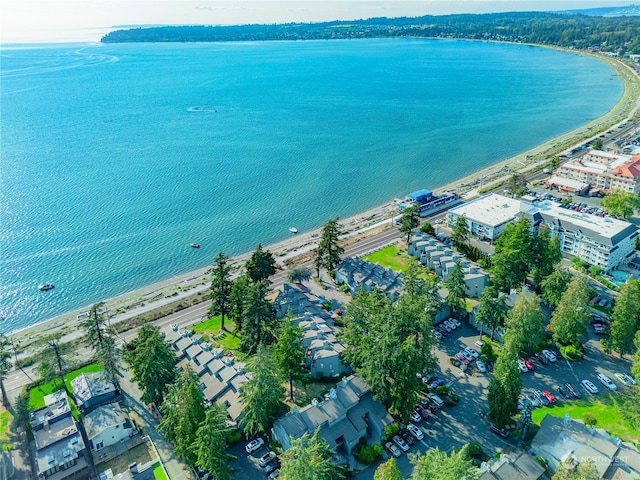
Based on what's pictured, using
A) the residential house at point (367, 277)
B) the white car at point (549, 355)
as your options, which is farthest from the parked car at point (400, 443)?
the residential house at point (367, 277)

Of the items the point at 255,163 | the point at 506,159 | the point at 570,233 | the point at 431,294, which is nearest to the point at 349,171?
the point at 255,163

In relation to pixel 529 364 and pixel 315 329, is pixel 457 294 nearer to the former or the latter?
pixel 529 364

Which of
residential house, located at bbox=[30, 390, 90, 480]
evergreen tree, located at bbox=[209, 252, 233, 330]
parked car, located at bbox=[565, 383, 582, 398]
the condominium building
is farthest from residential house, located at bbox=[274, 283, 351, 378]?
the condominium building

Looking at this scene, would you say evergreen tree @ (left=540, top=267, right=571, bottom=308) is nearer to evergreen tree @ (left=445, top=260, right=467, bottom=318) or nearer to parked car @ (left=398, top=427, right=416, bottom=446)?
evergreen tree @ (left=445, top=260, right=467, bottom=318)

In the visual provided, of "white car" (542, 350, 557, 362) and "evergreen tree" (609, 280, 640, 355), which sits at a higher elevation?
"evergreen tree" (609, 280, 640, 355)

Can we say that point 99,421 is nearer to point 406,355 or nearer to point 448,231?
point 406,355

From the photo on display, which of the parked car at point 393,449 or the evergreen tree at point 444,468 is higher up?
the evergreen tree at point 444,468

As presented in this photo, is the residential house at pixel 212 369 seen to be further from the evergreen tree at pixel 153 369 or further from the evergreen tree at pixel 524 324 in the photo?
the evergreen tree at pixel 524 324
